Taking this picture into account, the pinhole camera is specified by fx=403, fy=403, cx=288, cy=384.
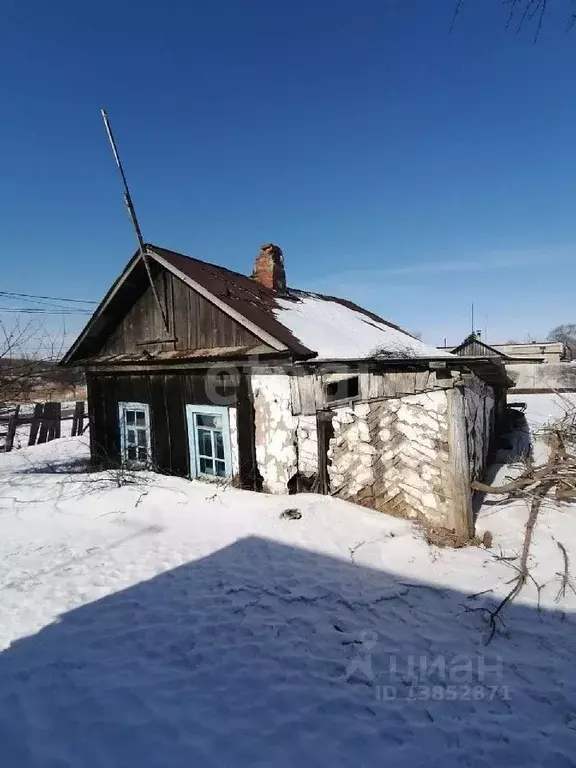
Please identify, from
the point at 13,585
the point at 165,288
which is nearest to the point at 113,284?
the point at 165,288

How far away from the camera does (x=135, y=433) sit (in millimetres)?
9586

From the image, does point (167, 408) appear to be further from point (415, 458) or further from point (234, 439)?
point (415, 458)

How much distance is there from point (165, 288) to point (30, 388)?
3258mm

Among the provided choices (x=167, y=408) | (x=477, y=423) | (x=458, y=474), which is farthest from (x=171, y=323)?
(x=477, y=423)

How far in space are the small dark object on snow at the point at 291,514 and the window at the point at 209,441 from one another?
1.85 metres

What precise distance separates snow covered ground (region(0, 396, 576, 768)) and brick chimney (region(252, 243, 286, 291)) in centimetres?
634

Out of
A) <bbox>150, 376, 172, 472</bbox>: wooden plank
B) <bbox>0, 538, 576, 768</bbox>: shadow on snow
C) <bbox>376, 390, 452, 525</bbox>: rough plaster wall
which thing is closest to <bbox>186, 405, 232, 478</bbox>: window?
<bbox>150, 376, 172, 472</bbox>: wooden plank

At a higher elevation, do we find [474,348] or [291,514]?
[474,348]

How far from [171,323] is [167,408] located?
6.04 feet

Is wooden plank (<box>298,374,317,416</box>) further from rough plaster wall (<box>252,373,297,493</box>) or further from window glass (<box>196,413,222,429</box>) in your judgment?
window glass (<box>196,413,222,429</box>)

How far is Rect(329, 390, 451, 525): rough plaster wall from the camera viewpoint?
616cm

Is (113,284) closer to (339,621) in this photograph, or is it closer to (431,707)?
(339,621)

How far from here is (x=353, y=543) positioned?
18.4ft
